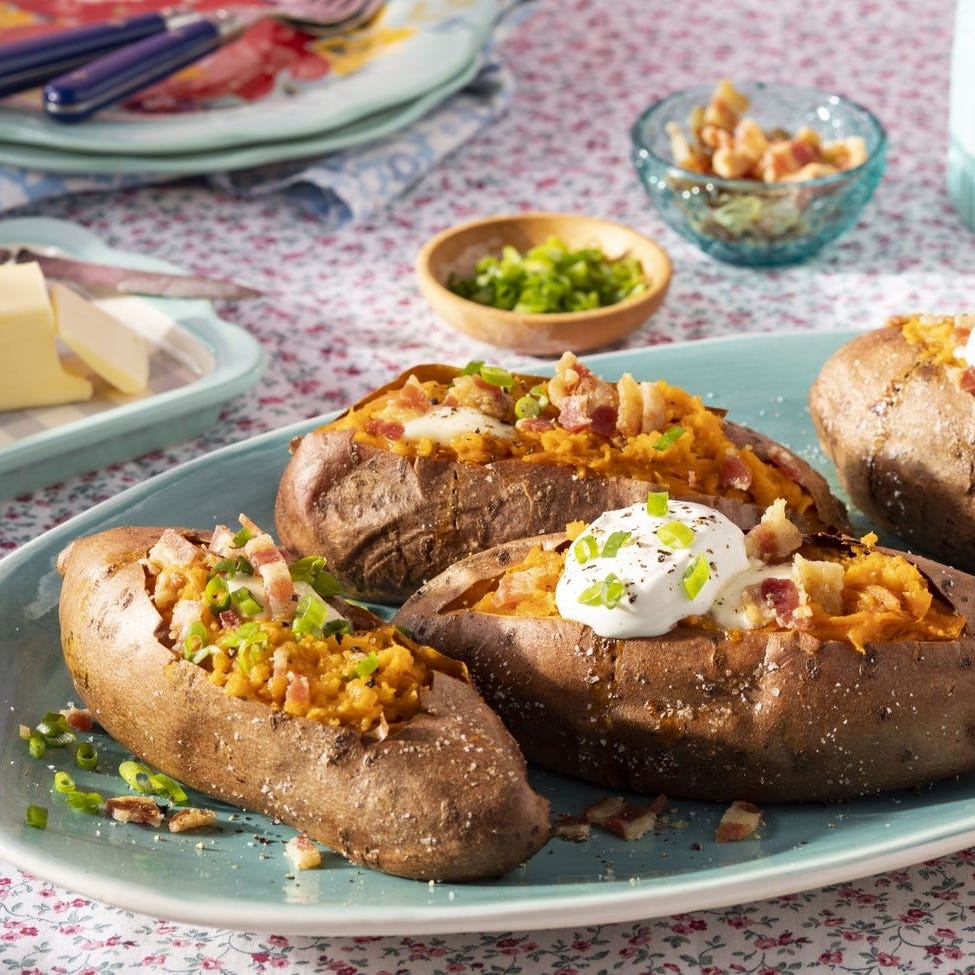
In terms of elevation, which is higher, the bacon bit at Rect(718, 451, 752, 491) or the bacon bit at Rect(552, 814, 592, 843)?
the bacon bit at Rect(718, 451, 752, 491)

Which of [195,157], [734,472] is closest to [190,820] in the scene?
[734,472]

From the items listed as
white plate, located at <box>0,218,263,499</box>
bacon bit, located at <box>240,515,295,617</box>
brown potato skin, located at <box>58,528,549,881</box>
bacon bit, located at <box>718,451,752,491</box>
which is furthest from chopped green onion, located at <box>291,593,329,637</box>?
white plate, located at <box>0,218,263,499</box>

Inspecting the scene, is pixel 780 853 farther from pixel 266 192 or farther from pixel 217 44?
pixel 217 44

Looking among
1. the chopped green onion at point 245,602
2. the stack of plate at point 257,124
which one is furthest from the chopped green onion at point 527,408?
the stack of plate at point 257,124

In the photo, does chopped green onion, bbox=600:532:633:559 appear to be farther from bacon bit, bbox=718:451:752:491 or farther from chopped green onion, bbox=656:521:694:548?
bacon bit, bbox=718:451:752:491

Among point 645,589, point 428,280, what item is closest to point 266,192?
point 428,280

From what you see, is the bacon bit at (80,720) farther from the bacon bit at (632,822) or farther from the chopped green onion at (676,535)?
the chopped green onion at (676,535)
